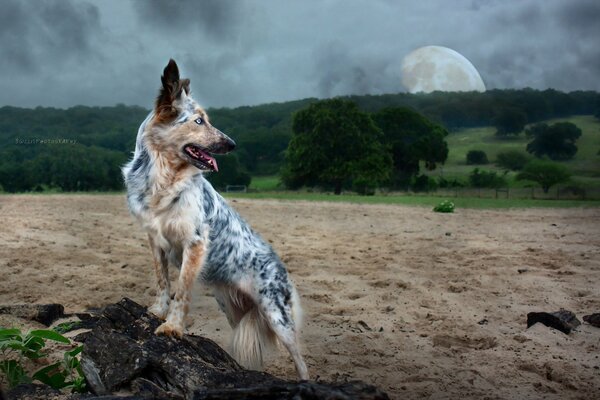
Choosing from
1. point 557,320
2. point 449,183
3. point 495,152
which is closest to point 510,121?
point 495,152

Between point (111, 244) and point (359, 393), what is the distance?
8.86m

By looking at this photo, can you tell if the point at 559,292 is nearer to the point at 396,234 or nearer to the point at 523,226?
the point at 396,234

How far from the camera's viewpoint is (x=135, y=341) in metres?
3.63

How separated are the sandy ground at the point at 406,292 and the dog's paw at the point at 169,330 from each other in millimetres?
680

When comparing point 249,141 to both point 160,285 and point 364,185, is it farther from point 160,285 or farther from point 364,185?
point 160,285

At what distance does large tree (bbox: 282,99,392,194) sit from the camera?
38875 mm

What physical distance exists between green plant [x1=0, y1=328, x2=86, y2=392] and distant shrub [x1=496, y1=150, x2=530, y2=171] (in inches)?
1571

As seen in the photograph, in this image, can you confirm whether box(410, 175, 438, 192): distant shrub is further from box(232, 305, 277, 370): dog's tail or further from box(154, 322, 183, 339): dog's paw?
box(154, 322, 183, 339): dog's paw

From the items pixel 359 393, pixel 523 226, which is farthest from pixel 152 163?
pixel 523 226

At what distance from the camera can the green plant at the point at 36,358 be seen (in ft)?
12.8

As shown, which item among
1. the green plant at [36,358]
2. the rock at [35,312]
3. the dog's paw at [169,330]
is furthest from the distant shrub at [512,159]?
the green plant at [36,358]

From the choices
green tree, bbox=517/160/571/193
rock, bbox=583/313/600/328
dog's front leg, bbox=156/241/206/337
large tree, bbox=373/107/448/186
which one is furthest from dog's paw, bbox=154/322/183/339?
large tree, bbox=373/107/448/186

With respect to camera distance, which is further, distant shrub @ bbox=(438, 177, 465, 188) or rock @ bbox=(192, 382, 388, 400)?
distant shrub @ bbox=(438, 177, 465, 188)

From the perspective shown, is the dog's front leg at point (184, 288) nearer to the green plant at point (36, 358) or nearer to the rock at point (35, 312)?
the green plant at point (36, 358)
